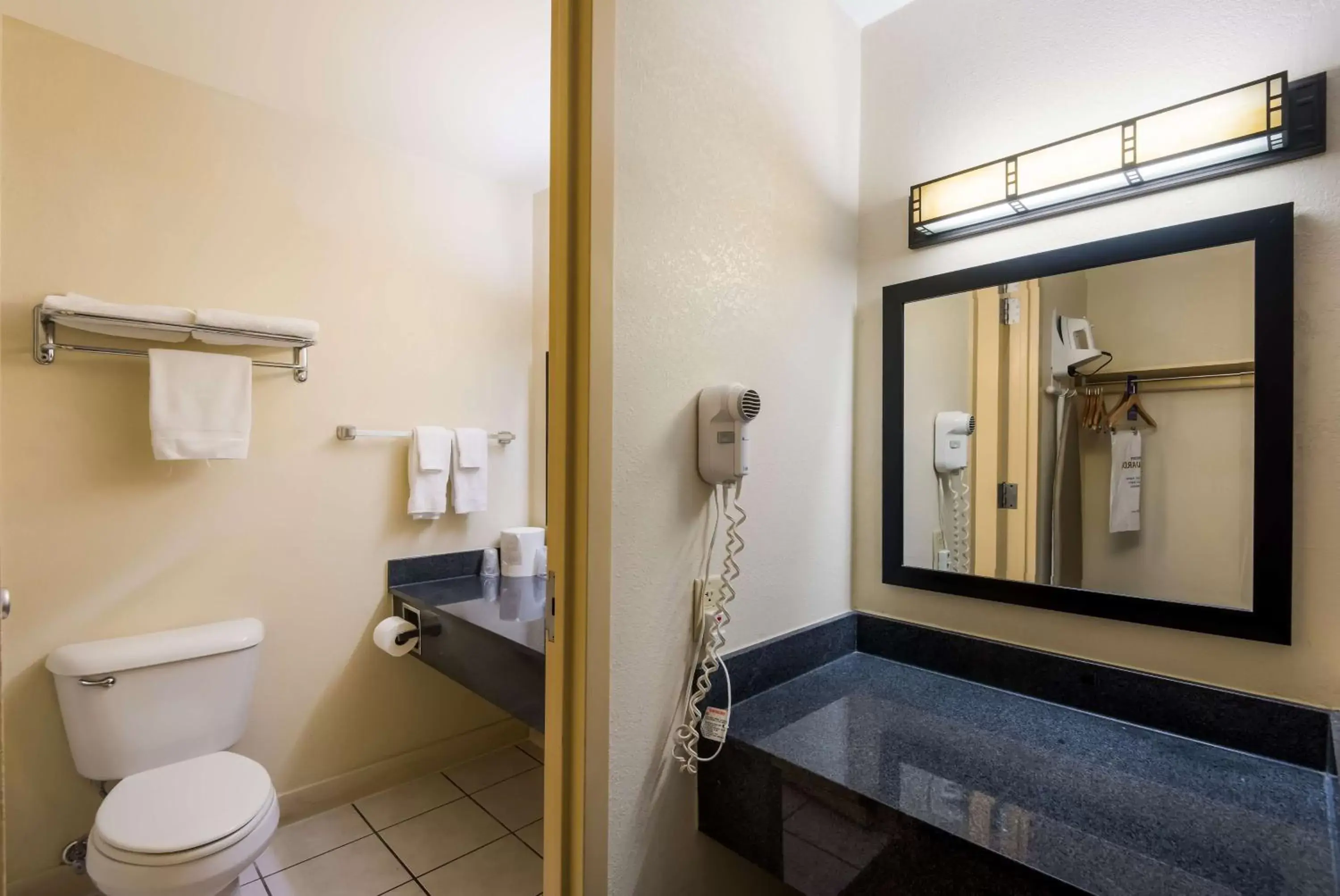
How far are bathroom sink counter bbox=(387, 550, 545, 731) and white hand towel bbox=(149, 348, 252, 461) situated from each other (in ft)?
2.47

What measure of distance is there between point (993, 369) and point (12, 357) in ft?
8.48

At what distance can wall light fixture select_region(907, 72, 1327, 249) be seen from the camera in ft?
3.53

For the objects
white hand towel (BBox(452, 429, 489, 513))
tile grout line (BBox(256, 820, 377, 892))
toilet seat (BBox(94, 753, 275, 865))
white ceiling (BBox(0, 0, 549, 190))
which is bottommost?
tile grout line (BBox(256, 820, 377, 892))

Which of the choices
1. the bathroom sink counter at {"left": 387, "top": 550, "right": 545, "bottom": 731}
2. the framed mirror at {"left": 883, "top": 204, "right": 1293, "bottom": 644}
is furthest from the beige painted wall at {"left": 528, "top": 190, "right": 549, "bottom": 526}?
the framed mirror at {"left": 883, "top": 204, "right": 1293, "bottom": 644}

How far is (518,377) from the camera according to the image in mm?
2783

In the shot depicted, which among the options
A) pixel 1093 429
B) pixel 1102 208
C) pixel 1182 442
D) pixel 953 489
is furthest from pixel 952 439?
pixel 1102 208

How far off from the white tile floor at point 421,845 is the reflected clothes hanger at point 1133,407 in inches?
73.5

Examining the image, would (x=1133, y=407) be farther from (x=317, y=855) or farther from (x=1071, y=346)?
(x=317, y=855)

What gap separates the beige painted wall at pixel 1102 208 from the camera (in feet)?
3.53

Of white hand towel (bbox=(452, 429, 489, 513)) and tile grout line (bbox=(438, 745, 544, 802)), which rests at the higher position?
white hand towel (bbox=(452, 429, 489, 513))

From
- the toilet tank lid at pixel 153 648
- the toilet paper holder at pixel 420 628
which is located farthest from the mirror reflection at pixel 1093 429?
the toilet tank lid at pixel 153 648

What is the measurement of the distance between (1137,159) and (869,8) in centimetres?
81

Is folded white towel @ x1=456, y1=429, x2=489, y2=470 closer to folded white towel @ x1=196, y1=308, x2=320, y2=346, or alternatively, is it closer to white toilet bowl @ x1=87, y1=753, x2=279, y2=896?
folded white towel @ x1=196, y1=308, x2=320, y2=346

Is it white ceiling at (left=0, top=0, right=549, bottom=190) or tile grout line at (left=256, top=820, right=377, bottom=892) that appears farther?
tile grout line at (left=256, top=820, right=377, bottom=892)
